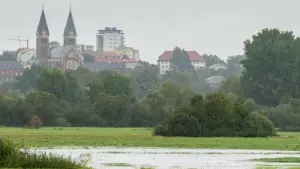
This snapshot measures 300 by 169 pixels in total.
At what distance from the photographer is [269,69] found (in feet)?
466

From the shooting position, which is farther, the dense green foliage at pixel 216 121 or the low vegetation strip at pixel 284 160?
the dense green foliage at pixel 216 121

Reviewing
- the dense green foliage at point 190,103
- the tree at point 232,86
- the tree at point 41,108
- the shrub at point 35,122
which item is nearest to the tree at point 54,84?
the dense green foliage at point 190,103

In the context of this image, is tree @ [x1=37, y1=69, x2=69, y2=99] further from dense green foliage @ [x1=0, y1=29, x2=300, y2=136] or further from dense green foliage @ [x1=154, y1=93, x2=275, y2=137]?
dense green foliage @ [x1=154, y1=93, x2=275, y2=137]

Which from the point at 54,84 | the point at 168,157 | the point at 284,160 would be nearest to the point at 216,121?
the point at 168,157

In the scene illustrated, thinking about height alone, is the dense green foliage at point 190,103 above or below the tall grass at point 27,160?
above

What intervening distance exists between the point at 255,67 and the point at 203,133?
6071 centimetres

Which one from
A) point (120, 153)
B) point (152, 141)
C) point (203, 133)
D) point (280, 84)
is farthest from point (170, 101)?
point (120, 153)

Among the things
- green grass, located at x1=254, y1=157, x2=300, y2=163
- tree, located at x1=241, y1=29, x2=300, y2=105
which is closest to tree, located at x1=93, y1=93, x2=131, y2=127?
tree, located at x1=241, y1=29, x2=300, y2=105

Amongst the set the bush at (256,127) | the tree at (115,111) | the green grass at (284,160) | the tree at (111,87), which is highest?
the tree at (111,87)

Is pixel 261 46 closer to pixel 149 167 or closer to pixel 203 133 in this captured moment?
pixel 203 133

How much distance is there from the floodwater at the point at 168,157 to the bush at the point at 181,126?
17.6 m

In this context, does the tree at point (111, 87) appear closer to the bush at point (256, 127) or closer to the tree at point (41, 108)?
the tree at point (41, 108)

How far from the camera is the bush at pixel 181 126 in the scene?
81.5 m

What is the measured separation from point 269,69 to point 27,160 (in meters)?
104
